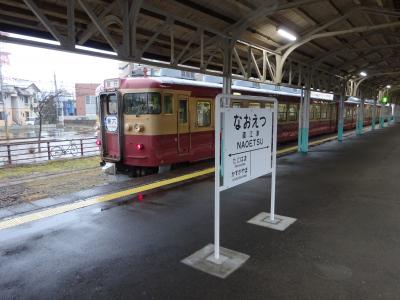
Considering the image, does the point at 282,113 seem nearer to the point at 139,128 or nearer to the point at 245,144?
the point at 139,128

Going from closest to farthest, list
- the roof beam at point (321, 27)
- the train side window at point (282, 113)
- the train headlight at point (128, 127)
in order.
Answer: the roof beam at point (321, 27), the train headlight at point (128, 127), the train side window at point (282, 113)

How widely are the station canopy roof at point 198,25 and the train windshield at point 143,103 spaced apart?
2.87 feet

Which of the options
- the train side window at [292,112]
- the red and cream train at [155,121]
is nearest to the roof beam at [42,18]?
the red and cream train at [155,121]

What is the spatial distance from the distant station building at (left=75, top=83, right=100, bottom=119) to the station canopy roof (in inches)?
1448

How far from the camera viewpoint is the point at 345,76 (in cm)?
1453

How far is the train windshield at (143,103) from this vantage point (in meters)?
7.27

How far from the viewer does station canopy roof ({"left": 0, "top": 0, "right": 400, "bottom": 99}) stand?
4.73 meters

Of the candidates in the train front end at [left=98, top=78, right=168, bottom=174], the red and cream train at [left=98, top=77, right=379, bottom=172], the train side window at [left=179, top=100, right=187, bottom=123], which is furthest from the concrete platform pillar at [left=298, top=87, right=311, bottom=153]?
the train front end at [left=98, top=78, right=168, bottom=174]

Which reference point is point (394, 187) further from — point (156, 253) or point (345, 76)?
point (345, 76)

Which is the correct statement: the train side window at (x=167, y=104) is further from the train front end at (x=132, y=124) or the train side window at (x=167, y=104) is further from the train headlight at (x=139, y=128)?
the train headlight at (x=139, y=128)

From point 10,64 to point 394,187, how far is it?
111ft

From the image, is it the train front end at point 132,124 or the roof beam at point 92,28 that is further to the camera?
the train front end at point 132,124

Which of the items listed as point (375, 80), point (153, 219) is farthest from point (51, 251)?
point (375, 80)

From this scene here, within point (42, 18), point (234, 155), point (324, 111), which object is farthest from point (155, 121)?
point (324, 111)
